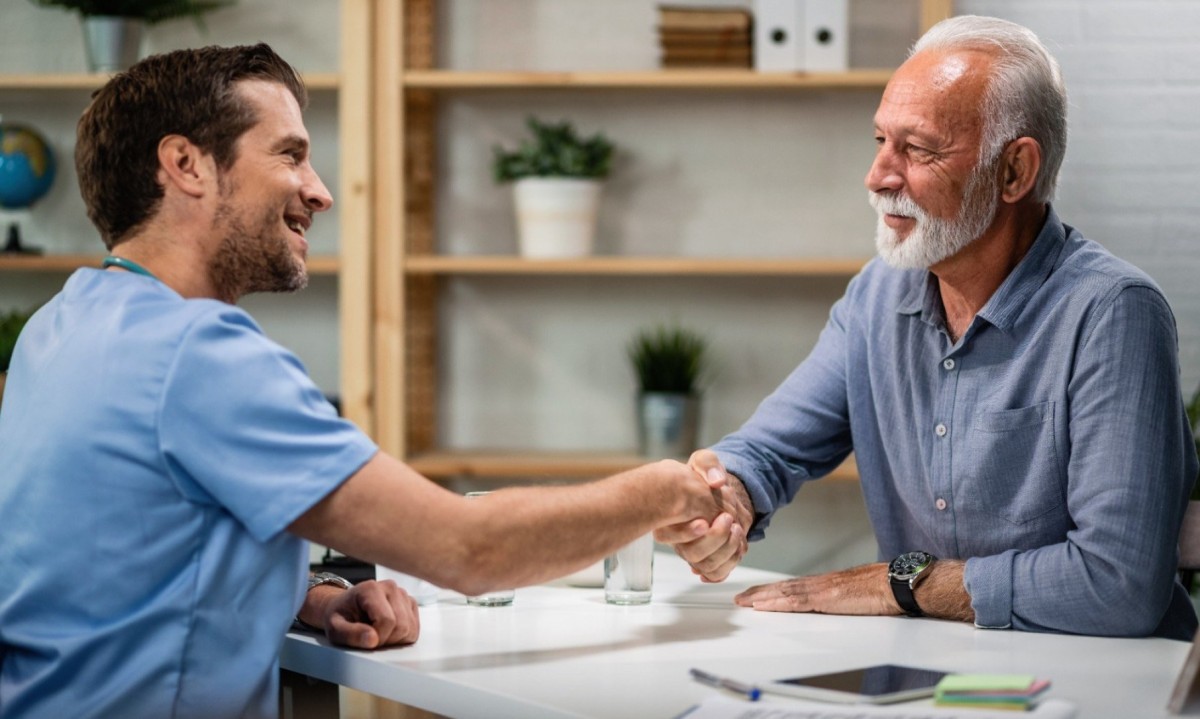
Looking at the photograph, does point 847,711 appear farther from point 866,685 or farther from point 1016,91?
point 1016,91

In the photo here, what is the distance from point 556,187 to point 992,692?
2261mm

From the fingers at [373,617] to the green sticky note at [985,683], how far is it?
549mm

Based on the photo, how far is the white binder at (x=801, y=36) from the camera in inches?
123

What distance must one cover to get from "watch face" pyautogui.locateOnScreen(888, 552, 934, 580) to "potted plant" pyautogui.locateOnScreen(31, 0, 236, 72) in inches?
94.4

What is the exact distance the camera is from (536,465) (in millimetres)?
3195

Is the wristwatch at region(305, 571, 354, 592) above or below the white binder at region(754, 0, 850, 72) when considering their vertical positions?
below

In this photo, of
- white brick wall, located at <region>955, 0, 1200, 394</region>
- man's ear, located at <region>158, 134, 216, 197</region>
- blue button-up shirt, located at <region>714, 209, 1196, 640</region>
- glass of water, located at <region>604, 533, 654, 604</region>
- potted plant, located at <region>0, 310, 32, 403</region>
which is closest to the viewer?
man's ear, located at <region>158, 134, 216, 197</region>

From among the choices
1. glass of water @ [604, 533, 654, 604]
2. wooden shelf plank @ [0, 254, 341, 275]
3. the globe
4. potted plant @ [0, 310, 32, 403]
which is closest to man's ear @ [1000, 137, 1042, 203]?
glass of water @ [604, 533, 654, 604]

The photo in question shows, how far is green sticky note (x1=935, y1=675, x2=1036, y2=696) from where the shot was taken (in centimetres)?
111

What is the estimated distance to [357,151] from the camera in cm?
314

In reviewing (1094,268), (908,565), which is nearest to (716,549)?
(908,565)

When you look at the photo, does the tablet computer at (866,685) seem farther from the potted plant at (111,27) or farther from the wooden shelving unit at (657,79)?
the potted plant at (111,27)

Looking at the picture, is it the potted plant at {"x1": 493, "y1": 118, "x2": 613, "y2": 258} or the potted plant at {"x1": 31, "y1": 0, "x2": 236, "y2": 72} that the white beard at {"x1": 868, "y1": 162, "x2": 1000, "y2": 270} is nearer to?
the potted plant at {"x1": 493, "y1": 118, "x2": 613, "y2": 258}

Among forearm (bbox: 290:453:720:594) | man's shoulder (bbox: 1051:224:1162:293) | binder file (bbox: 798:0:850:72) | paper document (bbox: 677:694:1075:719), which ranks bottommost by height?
paper document (bbox: 677:694:1075:719)
